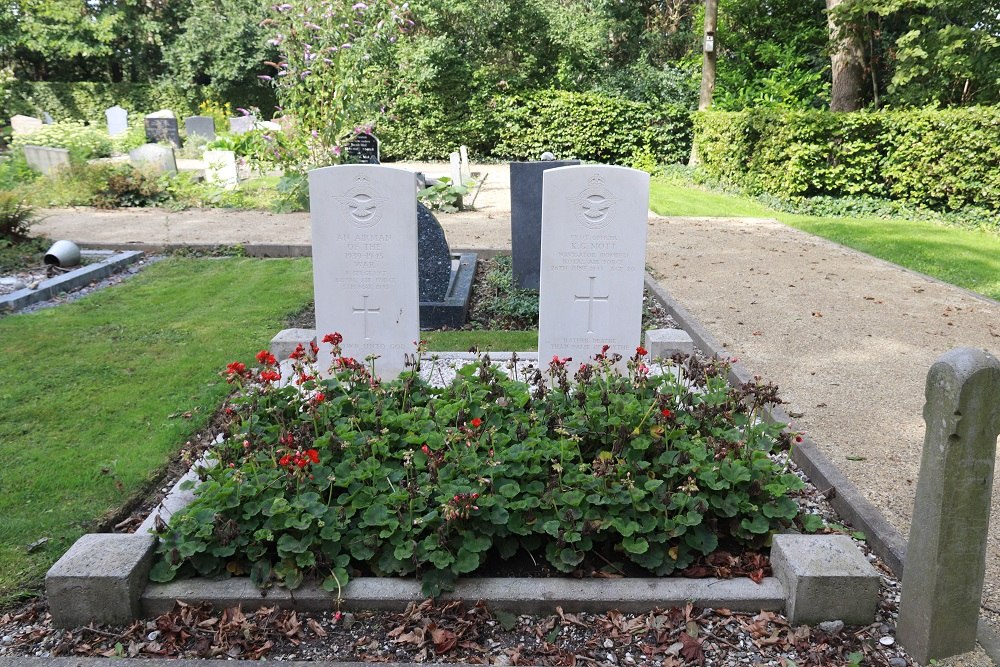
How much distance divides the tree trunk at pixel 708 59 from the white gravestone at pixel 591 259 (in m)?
16.8

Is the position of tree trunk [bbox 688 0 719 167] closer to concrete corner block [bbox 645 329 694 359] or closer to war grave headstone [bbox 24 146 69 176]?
war grave headstone [bbox 24 146 69 176]

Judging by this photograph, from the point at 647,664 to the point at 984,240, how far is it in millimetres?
11544

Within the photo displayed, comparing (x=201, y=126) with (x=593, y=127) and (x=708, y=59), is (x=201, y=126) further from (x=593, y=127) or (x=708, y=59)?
(x=708, y=59)

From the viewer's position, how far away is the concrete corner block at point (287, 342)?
5.77 m

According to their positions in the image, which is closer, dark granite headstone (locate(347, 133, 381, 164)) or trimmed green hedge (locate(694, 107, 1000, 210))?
trimmed green hedge (locate(694, 107, 1000, 210))

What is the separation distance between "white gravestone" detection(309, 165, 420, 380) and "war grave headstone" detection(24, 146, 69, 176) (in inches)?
519

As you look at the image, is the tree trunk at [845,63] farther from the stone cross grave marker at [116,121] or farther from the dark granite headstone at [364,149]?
the stone cross grave marker at [116,121]

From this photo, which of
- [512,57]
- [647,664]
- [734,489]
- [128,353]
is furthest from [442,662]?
[512,57]

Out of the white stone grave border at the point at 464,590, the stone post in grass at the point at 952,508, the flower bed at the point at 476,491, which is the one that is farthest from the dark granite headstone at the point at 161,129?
the stone post in grass at the point at 952,508

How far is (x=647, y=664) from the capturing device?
270 centimetres

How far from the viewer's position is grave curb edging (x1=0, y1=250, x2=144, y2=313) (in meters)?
7.42

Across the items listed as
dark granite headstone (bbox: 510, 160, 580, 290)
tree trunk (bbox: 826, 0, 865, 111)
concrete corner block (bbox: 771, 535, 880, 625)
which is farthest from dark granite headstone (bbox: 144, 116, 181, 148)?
concrete corner block (bbox: 771, 535, 880, 625)

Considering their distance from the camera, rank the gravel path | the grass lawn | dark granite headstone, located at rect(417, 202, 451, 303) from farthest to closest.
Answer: the grass lawn
dark granite headstone, located at rect(417, 202, 451, 303)
the gravel path

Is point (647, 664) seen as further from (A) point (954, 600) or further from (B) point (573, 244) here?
(B) point (573, 244)
